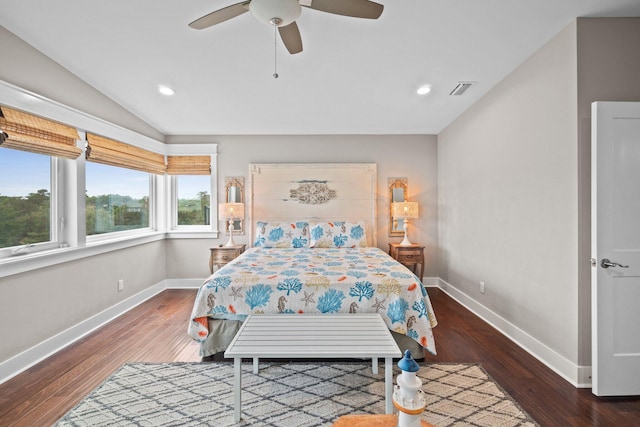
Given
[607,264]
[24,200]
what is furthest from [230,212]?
[607,264]

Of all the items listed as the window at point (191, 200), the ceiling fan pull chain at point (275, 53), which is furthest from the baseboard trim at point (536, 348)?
the window at point (191, 200)

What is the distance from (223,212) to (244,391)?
2741 mm

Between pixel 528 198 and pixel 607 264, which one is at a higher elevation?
pixel 528 198

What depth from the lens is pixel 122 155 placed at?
3.51 metres

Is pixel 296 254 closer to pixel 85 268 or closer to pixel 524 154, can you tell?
pixel 85 268

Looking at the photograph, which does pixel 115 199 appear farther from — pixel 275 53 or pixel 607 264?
pixel 607 264

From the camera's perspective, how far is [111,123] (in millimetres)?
3293

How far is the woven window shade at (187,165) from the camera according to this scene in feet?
15.0

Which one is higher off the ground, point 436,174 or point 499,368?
point 436,174

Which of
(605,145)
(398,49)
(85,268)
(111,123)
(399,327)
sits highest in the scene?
(398,49)

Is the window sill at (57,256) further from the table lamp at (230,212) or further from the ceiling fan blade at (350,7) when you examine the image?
the ceiling fan blade at (350,7)

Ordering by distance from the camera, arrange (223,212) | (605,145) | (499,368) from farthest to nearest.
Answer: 1. (223,212)
2. (499,368)
3. (605,145)

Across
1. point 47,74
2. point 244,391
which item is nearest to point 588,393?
point 244,391

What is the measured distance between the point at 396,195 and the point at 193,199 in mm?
3101
